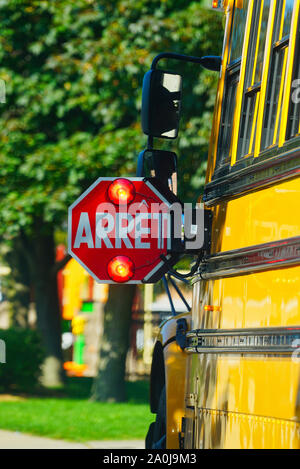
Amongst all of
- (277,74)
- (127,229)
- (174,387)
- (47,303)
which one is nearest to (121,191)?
(127,229)

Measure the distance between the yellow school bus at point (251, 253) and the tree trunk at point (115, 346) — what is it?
42.9 feet

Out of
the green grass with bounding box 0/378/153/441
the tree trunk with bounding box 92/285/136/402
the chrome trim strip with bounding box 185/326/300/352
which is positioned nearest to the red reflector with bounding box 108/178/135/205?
the chrome trim strip with bounding box 185/326/300/352

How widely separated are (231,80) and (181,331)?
50.1 inches

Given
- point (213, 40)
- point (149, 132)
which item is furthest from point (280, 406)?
point (213, 40)

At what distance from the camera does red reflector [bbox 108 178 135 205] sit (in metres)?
4.20

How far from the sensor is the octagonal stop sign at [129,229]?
165 inches

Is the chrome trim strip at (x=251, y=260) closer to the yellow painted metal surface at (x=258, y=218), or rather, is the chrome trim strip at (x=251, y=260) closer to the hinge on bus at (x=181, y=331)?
the yellow painted metal surface at (x=258, y=218)

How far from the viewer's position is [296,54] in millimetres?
3459

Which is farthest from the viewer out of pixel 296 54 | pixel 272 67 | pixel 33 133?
pixel 33 133

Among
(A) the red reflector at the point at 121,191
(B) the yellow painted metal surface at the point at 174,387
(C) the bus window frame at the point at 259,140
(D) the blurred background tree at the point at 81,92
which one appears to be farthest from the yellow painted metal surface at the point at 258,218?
(D) the blurred background tree at the point at 81,92

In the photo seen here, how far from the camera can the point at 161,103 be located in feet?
15.2

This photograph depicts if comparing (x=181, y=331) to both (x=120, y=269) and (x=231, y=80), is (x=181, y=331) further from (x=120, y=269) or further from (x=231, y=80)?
(x=231, y=80)

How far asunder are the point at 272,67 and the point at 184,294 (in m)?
1.92
